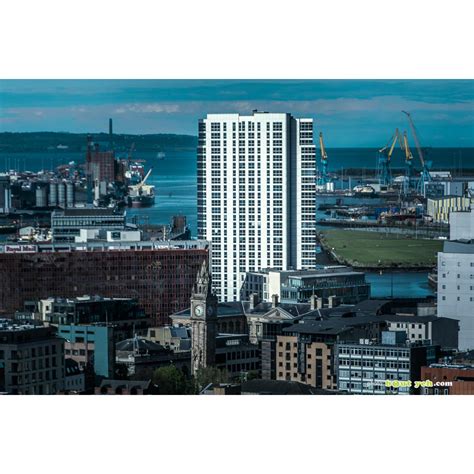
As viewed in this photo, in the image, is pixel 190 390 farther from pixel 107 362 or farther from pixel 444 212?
pixel 444 212

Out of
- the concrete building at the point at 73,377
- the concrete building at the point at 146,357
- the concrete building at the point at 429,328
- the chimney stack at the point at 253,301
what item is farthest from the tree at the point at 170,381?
the chimney stack at the point at 253,301

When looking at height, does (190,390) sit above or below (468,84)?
below

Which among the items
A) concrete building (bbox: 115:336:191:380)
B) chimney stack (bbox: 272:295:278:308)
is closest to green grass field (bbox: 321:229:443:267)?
chimney stack (bbox: 272:295:278:308)

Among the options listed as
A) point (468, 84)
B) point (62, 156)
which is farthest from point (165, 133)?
point (468, 84)

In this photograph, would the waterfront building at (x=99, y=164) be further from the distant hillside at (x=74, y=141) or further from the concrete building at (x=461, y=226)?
the concrete building at (x=461, y=226)

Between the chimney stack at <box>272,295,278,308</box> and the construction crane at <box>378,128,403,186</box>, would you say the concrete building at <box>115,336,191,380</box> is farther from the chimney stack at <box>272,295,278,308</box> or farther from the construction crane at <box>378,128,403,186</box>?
the construction crane at <box>378,128,403,186</box>

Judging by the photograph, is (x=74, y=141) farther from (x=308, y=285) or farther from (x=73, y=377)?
(x=73, y=377)
